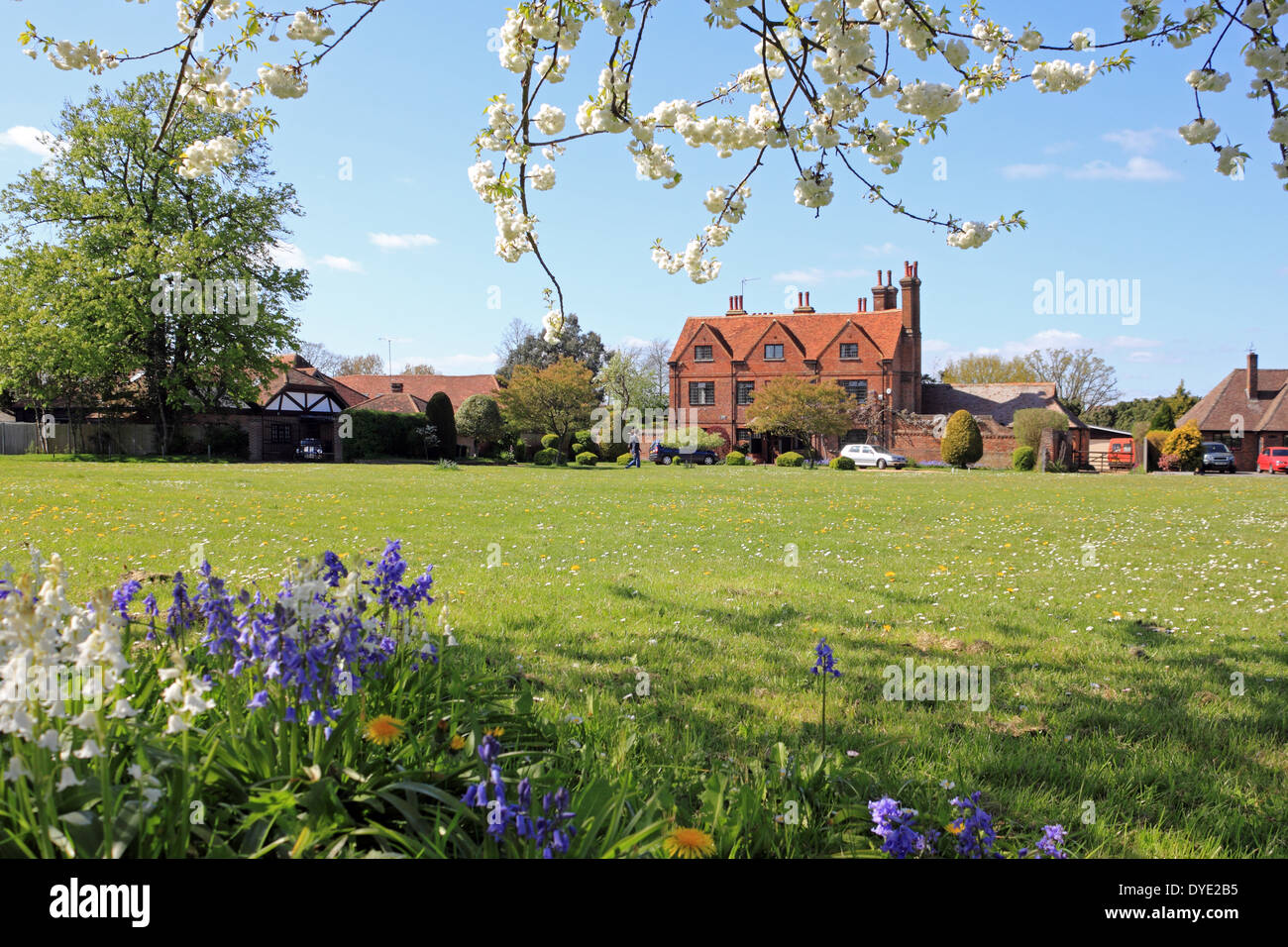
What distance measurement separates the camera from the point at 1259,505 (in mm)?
15688

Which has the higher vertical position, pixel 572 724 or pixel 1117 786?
pixel 572 724

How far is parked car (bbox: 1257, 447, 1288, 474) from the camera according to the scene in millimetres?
39219

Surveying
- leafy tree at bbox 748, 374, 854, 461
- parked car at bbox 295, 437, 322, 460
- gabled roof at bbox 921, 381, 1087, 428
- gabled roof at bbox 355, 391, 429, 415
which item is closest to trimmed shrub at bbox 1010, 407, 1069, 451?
gabled roof at bbox 921, 381, 1087, 428

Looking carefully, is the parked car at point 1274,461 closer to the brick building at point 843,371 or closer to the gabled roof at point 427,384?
the brick building at point 843,371

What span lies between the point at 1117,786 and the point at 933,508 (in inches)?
480

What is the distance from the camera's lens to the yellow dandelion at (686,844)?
2010 millimetres

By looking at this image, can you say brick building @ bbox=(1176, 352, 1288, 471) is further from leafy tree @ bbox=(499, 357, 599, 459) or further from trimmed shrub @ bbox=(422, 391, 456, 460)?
trimmed shrub @ bbox=(422, 391, 456, 460)

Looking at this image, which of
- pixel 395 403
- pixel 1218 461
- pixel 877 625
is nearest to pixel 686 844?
pixel 877 625

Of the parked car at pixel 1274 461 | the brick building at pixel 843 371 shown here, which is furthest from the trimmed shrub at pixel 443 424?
the parked car at pixel 1274 461

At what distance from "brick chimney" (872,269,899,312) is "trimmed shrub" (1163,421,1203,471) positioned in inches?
784

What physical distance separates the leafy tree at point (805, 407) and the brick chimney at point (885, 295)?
37.7 feet

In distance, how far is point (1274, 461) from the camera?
130 feet
